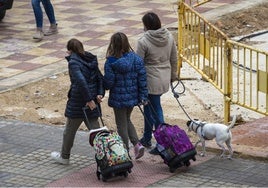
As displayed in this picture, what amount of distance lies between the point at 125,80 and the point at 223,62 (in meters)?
2.98

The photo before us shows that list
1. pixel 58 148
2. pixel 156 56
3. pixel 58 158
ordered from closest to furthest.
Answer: pixel 58 158 < pixel 156 56 < pixel 58 148

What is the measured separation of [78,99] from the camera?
367 inches

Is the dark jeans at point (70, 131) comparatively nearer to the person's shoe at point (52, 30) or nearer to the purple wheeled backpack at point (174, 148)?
the purple wheeled backpack at point (174, 148)

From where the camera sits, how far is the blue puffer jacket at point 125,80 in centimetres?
936

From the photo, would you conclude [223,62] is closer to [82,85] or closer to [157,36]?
[157,36]

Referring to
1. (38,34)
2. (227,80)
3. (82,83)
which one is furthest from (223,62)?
(38,34)

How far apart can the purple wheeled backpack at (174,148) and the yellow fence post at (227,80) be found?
1.87 metres

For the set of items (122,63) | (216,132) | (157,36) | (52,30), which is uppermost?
(157,36)

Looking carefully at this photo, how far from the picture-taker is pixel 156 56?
9.85 meters

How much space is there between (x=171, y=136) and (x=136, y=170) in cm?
56

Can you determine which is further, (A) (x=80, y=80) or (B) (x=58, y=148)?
(B) (x=58, y=148)

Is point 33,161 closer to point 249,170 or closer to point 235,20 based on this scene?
point 249,170

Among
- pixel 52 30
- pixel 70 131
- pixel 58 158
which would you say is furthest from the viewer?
pixel 52 30

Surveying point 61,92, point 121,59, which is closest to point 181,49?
point 61,92
